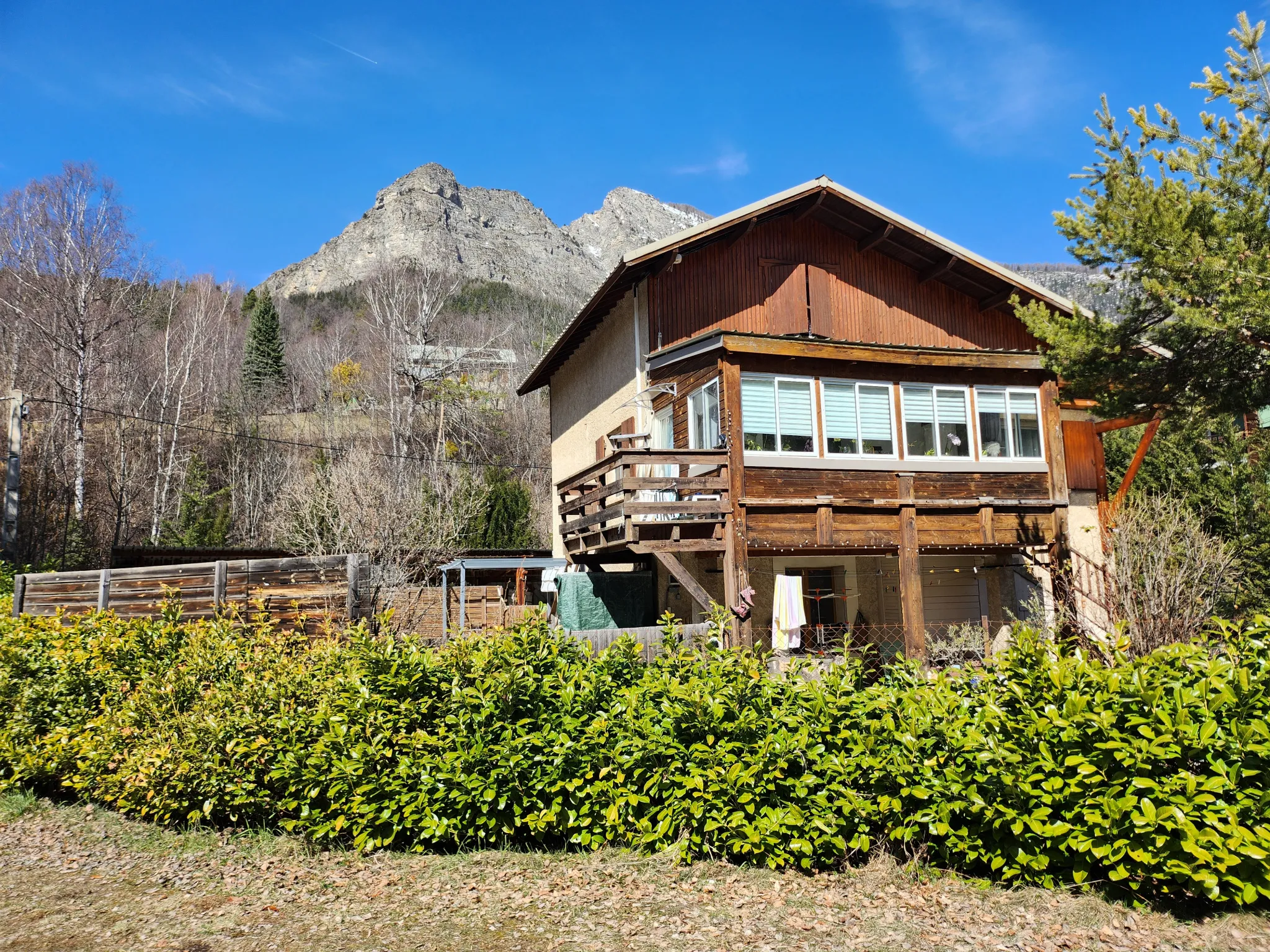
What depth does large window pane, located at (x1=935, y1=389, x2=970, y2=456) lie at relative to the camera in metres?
A: 16.3

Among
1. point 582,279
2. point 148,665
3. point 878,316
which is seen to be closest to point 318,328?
point 582,279

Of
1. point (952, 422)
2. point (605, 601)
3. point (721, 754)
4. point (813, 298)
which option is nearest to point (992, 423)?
point (952, 422)

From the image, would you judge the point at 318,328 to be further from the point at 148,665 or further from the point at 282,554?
the point at 148,665

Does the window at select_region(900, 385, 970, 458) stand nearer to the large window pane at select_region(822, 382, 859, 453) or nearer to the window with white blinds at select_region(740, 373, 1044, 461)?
the window with white blinds at select_region(740, 373, 1044, 461)

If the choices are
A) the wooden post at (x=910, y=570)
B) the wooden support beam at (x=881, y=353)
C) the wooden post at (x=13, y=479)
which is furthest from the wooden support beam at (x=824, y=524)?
the wooden post at (x=13, y=479)

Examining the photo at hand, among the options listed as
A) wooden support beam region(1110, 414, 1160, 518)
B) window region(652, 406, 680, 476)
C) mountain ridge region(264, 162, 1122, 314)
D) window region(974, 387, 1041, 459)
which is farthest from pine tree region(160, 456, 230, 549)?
→ mountain ridge region(264, 162, 1122, 314)

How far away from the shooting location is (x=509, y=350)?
56.1m

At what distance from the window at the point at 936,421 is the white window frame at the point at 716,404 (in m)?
3.66

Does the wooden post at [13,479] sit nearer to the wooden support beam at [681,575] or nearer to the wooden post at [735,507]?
the wooden support beam at [681,575]

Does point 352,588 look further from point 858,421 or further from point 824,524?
point 858,421

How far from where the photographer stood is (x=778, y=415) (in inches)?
595

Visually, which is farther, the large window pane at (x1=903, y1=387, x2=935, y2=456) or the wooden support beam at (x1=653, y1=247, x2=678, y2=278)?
the large window pane at (x1=903, y1=387, x2=935, y2=456)

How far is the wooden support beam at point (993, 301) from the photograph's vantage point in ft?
58.5

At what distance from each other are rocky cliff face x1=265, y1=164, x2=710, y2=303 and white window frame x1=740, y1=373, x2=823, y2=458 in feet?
238
